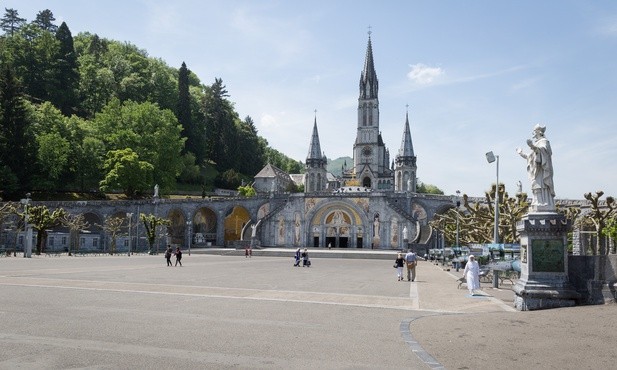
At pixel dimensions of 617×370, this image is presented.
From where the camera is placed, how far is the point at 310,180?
10219 cm

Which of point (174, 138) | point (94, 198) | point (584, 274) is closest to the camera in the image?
point (584, 274)

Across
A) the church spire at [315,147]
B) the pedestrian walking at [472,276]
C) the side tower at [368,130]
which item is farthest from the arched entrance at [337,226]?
the pedestrian walking at [472,276]

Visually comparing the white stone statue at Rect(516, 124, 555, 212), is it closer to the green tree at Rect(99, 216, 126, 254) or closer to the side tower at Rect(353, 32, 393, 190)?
the green tree at Rect(99, 216, 126, 254)

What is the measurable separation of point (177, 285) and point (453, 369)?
44.1 feet

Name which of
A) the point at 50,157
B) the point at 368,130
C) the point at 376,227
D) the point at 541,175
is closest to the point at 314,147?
the point at 368,130

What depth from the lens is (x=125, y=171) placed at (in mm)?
60625

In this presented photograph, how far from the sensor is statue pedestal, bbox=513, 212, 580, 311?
41.0ft

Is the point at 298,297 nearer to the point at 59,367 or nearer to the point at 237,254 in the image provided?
the point at 59,367

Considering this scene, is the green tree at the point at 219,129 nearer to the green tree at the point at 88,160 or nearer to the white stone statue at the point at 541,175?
→ the green tree at the point at 88,160

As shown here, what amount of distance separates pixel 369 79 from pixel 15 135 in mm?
75679

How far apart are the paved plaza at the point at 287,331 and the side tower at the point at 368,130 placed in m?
99.7

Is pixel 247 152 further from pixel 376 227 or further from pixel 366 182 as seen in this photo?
pixel 376 227

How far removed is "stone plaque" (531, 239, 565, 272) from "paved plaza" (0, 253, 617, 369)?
1.15 m

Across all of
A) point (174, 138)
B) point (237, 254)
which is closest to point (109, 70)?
point (174, 138)
